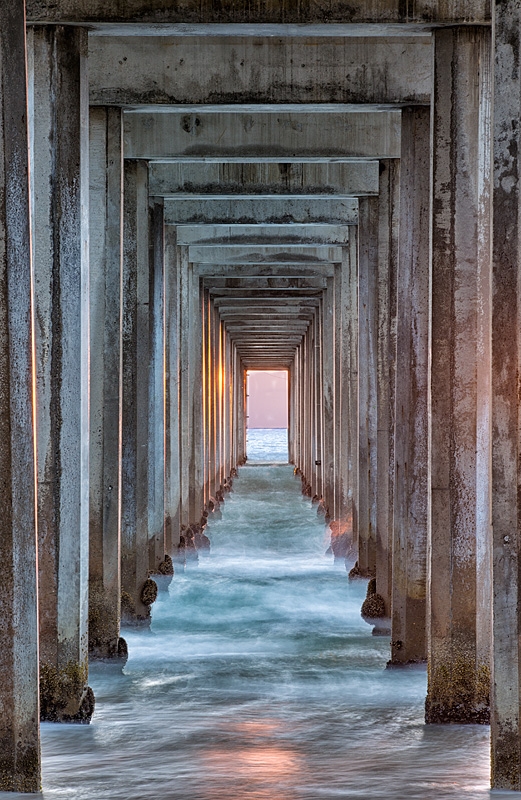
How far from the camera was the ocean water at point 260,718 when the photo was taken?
5.96m

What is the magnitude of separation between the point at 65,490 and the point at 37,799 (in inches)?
94.2

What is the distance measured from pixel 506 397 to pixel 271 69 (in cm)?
454

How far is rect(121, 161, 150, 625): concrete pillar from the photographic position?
35.4 feet

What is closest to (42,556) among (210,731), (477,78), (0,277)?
(210,731)

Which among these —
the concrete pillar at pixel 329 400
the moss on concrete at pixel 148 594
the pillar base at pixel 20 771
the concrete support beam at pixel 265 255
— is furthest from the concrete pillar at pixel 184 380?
the pillar base at pixel 20 771

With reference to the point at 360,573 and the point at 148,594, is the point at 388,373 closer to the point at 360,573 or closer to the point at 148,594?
the point at 360,573

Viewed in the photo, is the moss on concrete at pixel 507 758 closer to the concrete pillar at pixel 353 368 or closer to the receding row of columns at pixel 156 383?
the receding row of columns at pixel 156 383

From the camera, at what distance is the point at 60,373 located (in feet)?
24.0

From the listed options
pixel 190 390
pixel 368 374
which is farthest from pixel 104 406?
pixel 190 390

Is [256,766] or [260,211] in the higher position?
[260,211]

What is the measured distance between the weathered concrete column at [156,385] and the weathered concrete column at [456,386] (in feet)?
17.6

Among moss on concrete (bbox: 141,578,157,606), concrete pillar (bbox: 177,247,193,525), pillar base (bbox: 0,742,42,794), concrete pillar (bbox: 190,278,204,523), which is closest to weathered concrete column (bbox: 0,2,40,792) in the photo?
pillar base (bbox: 0,742,42,794)

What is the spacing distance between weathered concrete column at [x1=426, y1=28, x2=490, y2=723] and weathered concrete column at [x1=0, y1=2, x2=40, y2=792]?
9.84 ft

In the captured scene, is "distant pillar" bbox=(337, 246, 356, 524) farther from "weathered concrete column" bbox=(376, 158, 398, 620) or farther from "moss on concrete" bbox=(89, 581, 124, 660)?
"moss on concrete" bbox=(89, 581, 124, 660)
